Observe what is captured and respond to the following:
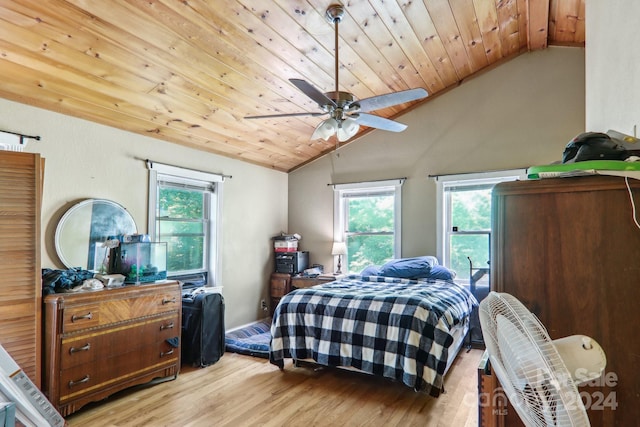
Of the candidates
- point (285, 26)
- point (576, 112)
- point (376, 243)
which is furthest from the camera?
point (376, 243)

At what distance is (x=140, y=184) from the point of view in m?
3.65

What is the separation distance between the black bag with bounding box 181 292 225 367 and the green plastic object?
316 cm

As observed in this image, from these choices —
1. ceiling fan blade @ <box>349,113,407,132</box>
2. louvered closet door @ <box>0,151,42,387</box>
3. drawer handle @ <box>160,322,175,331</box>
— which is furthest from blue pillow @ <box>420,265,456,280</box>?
louvered closet door @ <box>0,151,42,387</box>

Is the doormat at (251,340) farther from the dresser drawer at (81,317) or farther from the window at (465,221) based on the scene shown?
the window at (465,221)

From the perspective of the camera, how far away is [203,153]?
4.34 meters

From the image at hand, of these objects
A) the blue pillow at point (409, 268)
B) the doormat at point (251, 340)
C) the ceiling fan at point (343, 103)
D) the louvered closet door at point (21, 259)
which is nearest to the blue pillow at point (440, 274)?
the blue pillow at point (409, 268)

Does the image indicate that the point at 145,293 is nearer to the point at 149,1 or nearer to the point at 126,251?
the point at 126,251

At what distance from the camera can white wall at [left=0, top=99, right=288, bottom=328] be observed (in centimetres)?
291

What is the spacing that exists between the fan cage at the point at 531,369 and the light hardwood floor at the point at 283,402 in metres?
1.77

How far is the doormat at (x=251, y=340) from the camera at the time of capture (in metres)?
3.79

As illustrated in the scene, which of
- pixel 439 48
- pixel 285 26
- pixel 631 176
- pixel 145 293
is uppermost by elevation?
pixel 439 48

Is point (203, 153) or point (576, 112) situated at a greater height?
point (576, 112)

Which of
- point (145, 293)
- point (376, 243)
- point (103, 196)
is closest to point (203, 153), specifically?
point (103, 196)

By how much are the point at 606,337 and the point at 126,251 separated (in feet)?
10.9
